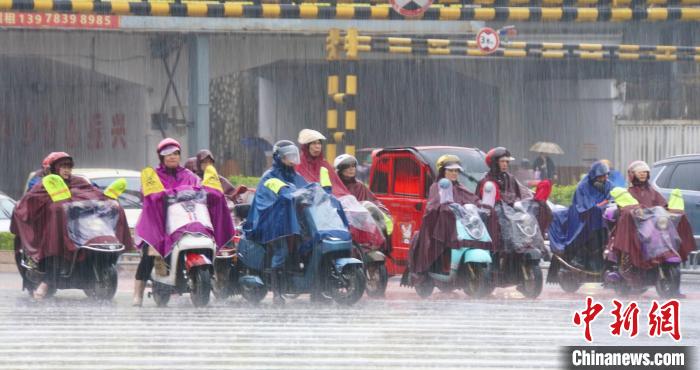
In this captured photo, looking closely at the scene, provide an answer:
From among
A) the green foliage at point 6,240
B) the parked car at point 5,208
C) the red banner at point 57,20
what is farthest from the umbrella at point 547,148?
the green foliage at point 6,240

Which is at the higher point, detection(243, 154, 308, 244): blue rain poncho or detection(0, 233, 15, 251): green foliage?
detection(243, 154, 308, 244): blue rain poncho

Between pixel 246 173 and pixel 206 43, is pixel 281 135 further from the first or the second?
pixel 206 43

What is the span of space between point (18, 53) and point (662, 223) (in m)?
21.6

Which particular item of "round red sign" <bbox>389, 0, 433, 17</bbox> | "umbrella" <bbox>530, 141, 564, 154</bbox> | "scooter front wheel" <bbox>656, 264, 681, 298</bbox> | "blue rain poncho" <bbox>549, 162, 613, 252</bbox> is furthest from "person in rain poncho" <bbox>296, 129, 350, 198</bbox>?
"umbrella" <bbox>530, 141, 564, 154</bbox>

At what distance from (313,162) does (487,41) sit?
17.0 meters

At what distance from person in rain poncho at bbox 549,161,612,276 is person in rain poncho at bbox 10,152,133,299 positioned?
15.6 feet

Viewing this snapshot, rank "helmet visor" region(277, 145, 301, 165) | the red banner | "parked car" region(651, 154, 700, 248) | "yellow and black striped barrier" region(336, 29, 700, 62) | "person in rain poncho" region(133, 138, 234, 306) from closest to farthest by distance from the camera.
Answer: "person in rain poncho" region(133, 138, 234, 306), "helmet visor" region(277, 145, 301, 165), "parked car" region(651, 154, 700, 248), the red banner, "yellow and black striped barrier" region(336, 29, 700, 62)

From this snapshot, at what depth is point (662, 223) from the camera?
53.9 ft

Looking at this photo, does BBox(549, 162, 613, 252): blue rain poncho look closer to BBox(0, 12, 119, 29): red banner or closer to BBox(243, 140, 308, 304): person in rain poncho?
BBox(243, 140, 308, 304): person in rain poncho

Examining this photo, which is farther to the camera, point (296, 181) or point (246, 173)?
point (246, 173)

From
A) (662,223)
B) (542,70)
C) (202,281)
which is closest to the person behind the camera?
(202,281)

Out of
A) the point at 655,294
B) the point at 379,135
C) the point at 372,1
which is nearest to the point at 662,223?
the point at 655,294

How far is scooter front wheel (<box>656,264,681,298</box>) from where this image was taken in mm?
16344

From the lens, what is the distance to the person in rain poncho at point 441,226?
16312 mm
